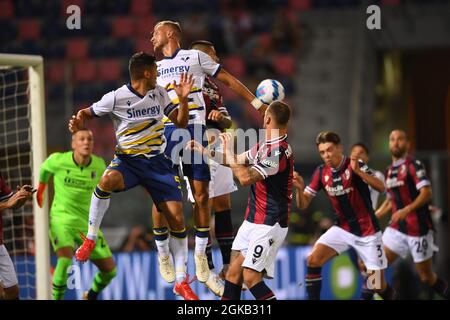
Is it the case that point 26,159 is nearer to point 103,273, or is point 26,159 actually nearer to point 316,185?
point 103,273

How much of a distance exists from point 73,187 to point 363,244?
330 cm

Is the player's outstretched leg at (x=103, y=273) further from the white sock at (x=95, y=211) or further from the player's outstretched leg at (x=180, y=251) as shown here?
the white sock at (x=95, y=211)

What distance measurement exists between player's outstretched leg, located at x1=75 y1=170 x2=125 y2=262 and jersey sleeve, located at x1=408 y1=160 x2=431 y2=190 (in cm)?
429

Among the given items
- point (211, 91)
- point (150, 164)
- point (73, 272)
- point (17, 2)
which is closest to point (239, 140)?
point (211, 91)

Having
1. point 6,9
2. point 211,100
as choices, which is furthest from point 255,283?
point 6,9

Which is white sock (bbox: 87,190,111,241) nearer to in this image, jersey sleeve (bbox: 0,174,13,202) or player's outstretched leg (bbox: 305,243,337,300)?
jersey sleeve (bbox: 0,174,13,202)

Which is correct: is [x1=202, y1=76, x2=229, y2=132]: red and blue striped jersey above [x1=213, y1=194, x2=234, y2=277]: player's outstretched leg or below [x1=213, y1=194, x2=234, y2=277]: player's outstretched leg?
above

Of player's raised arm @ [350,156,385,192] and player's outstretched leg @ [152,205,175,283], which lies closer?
player's outstretched leg @ [152,205,175,283]

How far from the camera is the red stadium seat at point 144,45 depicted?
1853 cm

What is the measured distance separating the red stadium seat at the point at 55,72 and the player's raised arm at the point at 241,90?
987cm

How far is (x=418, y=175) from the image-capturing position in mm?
11203

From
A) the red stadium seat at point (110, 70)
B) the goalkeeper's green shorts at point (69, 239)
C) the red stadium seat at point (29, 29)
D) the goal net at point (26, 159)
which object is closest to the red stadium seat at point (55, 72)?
the red stadium seat at point (110, 70)

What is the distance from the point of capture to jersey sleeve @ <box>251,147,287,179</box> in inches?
320

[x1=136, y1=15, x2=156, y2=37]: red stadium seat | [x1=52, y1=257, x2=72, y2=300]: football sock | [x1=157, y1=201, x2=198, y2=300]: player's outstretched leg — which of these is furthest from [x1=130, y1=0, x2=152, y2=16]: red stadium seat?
[x1=157, y1=201, x2=198, y2=300]: player's outstretched leg
